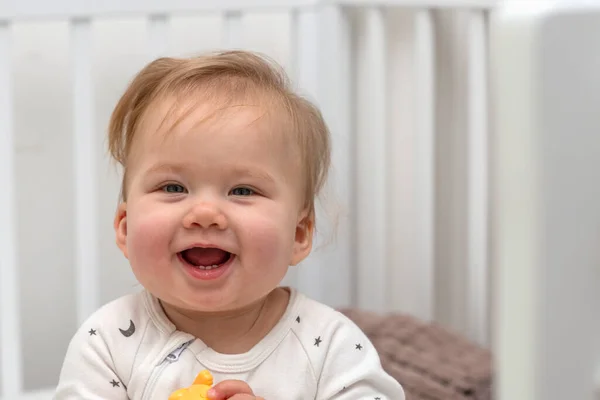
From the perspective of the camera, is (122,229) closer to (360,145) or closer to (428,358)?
(428,358)

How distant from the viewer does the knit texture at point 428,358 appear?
119 centimetres

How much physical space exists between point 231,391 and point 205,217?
0.52 ft

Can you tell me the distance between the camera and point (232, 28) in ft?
4.47

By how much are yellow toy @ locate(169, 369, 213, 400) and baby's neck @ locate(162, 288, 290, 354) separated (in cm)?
8

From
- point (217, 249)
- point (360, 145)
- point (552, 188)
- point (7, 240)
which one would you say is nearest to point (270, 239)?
point (217, 249)

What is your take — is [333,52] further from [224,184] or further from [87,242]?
[224,184]

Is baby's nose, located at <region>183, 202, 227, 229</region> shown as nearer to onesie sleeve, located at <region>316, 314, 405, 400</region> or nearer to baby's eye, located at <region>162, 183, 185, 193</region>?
baby's eye, located at <region>162, 183, 185, 193</region>

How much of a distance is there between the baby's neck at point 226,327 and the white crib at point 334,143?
0.99 feet

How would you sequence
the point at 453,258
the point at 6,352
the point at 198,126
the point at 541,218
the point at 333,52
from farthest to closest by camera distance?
the point at 453,258, the point at 333,52, the point at 6,352, the point at 198,126, the point at 541,218

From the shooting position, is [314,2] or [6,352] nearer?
[6,352]

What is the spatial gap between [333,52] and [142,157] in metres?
0.59

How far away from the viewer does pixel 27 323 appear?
4.93ft

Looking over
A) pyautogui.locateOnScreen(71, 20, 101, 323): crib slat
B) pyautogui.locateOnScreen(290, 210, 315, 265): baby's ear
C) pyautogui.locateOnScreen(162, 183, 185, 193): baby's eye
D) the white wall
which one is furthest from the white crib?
the white wall

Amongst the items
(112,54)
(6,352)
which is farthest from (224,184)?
(112,54)
